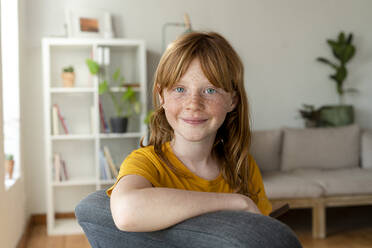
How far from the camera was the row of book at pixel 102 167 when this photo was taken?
3639 millimetres

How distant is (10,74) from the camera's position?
11.0 ft

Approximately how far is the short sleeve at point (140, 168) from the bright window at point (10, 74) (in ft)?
8.39

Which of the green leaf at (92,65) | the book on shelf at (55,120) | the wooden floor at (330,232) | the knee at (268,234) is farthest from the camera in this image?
the book on shelf at (55,120)

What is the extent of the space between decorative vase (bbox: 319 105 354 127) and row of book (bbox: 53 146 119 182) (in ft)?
6.79

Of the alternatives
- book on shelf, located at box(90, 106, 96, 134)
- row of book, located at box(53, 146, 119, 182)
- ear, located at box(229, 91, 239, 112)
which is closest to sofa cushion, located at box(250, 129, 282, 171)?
row of book, located at box(53, 146, 119, 182)

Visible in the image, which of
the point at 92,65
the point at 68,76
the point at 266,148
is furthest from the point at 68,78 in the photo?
the point at 266,148

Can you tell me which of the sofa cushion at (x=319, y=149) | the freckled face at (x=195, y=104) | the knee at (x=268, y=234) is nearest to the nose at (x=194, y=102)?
the freckled face at (x=195, y=104)

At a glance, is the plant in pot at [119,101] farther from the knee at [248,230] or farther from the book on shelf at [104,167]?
the knee at [248,230]

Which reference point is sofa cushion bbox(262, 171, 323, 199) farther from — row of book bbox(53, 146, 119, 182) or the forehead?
the forehead

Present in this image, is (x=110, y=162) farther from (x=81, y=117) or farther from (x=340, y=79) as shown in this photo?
(x=340, y=79)

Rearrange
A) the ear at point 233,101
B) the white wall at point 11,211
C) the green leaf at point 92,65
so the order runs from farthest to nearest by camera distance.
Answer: the green leaf at point 92,65 < the white wall at point 11,211 < the ear at point 233,101

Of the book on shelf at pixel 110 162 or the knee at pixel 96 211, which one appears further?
the book on shelf at pixel 110 162

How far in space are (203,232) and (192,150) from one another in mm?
451

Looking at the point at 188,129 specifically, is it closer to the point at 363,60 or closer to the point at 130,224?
the point at 130,224
